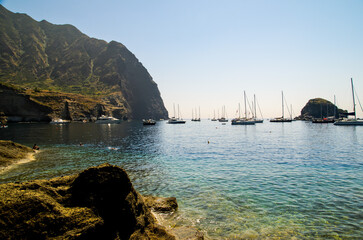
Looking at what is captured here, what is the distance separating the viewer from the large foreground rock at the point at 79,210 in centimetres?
492

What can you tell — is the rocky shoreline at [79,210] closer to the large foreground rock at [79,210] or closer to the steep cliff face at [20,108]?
the large foreground rock at [79,210]

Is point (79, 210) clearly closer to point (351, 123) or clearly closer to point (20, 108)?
point (351, 123)

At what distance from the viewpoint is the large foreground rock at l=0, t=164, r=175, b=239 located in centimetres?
492

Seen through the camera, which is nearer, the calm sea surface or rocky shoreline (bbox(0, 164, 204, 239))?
rocky shoreline (bbox(0, 164, 204, 239))

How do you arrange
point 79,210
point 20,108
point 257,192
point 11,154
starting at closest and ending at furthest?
point 79,210
point 257,192
point 11,154
point 20,108

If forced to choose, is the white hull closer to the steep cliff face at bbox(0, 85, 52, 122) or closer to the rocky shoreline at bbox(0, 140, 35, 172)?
the rocky shoreline at bbox(0, 140, 35, 172)

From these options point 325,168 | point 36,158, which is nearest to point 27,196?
point 325,168

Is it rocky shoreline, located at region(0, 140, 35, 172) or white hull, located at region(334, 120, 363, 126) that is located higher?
white hull, located at region(334, 120, 363, 126)

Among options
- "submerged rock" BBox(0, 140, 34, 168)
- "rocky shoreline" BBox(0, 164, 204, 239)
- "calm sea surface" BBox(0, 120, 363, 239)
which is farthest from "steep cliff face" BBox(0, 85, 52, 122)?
"rocky shoreline" BBox(0, 164, 204, 239)

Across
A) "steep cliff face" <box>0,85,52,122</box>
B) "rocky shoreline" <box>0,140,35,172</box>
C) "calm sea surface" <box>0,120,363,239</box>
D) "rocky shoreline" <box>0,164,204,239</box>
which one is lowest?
"calm sea surface" <box>0,120,363,239</box>

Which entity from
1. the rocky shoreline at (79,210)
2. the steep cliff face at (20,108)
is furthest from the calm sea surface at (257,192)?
the steep cliff face at (20,108)

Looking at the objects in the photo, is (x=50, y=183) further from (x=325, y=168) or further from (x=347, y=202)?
(x=325, y=168)

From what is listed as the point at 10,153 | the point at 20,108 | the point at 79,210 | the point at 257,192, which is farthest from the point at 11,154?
the point at 20,108

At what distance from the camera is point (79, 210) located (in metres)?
5.90
